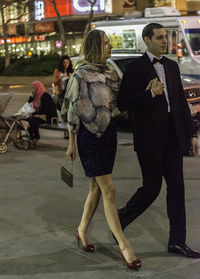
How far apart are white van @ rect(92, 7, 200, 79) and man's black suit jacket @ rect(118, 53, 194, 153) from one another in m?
12.8

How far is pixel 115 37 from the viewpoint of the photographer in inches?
840

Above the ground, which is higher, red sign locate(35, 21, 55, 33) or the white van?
the white van

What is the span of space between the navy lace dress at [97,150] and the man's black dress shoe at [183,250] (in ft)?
2.92

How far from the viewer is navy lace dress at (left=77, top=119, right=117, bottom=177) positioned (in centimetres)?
519

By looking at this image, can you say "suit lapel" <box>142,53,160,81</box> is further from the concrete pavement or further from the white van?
the white van

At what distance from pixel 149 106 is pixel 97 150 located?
565 millimetres

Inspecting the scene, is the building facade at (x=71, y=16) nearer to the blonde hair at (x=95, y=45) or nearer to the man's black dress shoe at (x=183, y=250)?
the blonde hair at (x=95, y=45)

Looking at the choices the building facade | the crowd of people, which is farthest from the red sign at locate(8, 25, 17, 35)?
the crowd of people

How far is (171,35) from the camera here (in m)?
19.7

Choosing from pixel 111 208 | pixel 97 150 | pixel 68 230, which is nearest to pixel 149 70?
pixel 97 150

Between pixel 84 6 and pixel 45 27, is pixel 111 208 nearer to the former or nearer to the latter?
pixel 84 6

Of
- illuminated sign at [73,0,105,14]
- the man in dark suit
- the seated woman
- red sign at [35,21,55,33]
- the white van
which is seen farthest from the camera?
red sign at [35,21,55,33]

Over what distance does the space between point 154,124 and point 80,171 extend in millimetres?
4390

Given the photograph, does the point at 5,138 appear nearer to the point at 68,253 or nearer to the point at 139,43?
the point at 68,253
